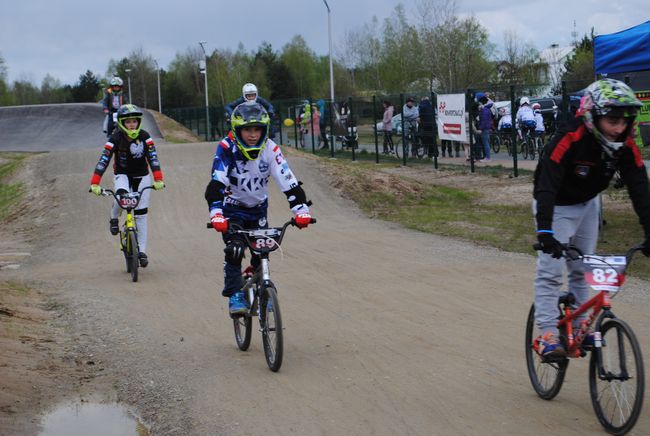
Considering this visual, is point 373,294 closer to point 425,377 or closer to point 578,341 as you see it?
point 425,377

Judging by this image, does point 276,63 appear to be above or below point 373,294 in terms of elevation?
above

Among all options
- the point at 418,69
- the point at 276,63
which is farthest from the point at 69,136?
the point at 276,63

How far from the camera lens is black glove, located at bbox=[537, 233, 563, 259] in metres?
5.45

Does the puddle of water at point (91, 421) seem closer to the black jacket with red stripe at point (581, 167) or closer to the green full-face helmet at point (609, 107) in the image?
the black jacket with red stripe at point (581, 167)

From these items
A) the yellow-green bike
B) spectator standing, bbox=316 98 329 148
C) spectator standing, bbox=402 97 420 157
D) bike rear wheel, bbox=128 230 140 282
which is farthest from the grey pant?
spectator standing, bbox=316 98 329 148

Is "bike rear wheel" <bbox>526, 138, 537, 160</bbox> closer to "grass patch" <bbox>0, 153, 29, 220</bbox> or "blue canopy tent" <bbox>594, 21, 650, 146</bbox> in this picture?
"blue canopy tent" <bbox>594, 21, 650, 146</bbox>

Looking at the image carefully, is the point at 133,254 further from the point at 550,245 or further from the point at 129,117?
the point at 550,245

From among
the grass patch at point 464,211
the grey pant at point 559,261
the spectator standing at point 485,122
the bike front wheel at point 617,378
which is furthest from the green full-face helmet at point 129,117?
the spectator standing at point 485,122

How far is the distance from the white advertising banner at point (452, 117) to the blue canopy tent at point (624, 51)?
10037 millimetres

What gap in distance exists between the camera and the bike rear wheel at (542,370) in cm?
592

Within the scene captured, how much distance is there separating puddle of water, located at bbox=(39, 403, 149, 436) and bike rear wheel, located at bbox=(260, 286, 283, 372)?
1.21 m

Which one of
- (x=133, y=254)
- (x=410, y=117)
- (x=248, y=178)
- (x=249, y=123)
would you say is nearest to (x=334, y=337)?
(x=248, y=178)

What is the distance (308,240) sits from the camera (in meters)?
15.0

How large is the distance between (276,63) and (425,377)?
102573 millimetres
